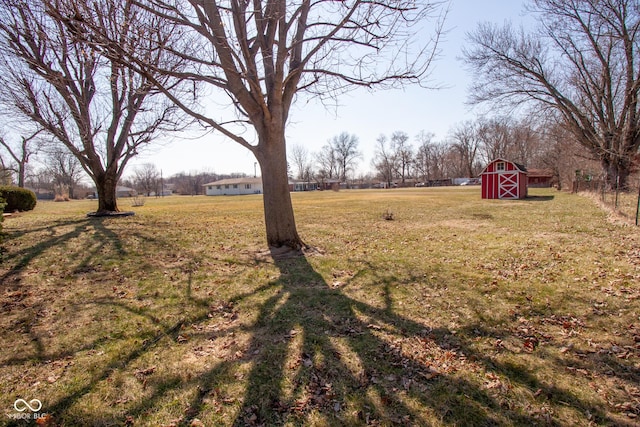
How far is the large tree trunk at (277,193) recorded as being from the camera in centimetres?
680

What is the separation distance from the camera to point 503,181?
79.7 feet

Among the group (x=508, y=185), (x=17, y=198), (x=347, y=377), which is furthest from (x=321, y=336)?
(x=508, y=185)

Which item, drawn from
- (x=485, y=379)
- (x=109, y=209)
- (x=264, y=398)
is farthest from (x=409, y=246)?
(x=109, y=209)

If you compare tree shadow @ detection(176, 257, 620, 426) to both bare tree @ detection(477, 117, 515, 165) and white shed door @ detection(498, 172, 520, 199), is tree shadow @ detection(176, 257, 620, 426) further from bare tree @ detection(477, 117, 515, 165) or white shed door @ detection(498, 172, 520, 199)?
bare tree @ detection(477, 117, 515, 165)

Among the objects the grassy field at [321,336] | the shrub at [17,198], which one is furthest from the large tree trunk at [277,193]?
the shrub at [17,198]

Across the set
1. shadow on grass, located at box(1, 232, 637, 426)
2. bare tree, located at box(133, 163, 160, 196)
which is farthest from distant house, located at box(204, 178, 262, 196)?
shadow on grass, located at box(1, 232, 637, 426)

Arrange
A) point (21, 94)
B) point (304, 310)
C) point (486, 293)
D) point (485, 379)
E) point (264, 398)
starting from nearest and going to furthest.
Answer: point (264, 398) → point (485, 379) → point (304, 310) → point (486, 293) → point (21, 94)

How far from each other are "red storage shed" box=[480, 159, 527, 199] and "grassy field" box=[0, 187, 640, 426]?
18823 millimetres

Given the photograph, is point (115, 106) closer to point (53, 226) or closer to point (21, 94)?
point (21, 94)

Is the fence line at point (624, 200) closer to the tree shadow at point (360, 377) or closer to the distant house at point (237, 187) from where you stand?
the tree shadow at point (360, 377)

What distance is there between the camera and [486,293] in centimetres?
485

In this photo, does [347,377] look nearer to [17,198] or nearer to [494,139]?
[17,198]

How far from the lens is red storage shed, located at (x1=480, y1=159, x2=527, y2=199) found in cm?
2386

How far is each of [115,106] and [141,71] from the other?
9.44m
